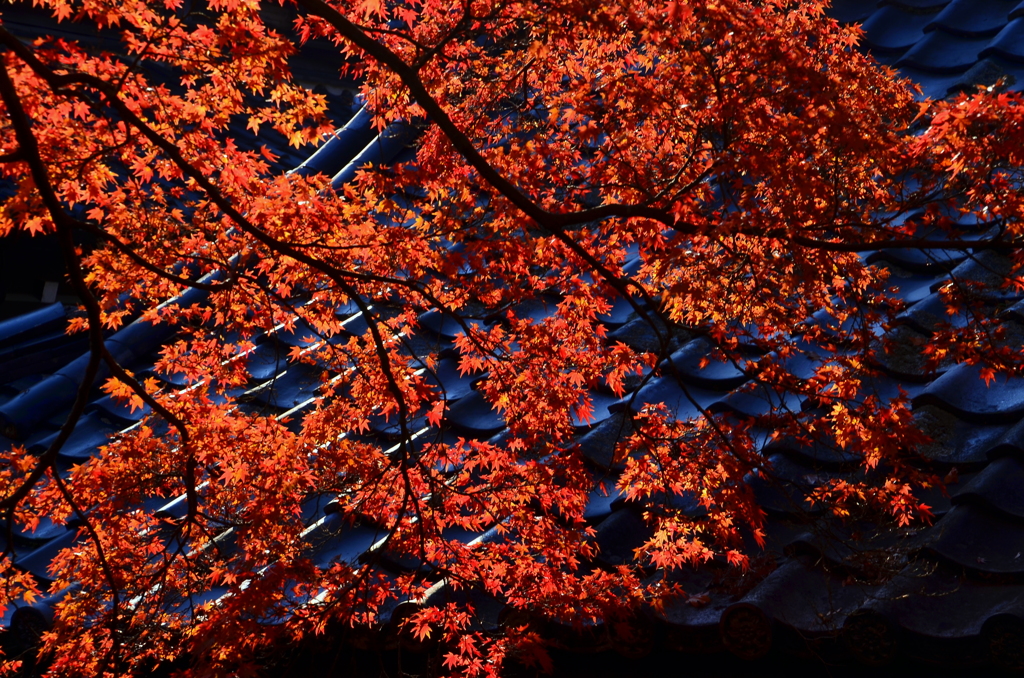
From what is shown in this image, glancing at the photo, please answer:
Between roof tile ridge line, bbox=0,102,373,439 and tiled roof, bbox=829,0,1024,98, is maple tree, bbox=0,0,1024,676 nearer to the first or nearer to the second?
tiled roof, bbox=829,0,1024,98

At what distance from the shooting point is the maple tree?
3611 millimetres

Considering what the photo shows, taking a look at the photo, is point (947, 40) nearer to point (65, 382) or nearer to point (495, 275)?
point (495, 275)

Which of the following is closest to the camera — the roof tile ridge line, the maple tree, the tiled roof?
the maple tree

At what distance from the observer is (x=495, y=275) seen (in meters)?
4.75

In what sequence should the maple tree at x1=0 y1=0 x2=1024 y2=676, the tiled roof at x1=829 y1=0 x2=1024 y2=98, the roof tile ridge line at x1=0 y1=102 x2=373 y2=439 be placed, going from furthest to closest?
1. the roof tile ridge line at x1=0 y1=102 x2=373 y2=439
2. the tiled roof at x1=829 y1=0 x2=1024 y2=98
3. the maple tree at x1=0 y1=0 x2=1024 y2=676

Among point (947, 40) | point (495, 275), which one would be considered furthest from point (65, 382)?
point (947, 40)

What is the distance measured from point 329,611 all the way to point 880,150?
11.0 feet

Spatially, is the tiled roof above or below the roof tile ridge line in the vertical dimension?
above

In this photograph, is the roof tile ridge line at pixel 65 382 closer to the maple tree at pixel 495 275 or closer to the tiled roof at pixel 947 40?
the maple tree at pixel 495 275

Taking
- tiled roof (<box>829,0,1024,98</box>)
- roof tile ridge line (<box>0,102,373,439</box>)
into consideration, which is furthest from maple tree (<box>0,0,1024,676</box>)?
→ roof tile ridge line (<box>0,102,373,439</box>)

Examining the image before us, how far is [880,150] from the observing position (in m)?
3.73

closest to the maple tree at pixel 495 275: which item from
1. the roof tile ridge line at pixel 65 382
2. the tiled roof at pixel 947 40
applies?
the tiled roof at pixel 947 40

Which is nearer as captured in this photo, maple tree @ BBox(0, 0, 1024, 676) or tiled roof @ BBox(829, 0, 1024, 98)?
maple tree @ BBox(0, 0, 1024, 676)

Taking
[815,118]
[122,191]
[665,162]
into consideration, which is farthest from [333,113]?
[815,118]
